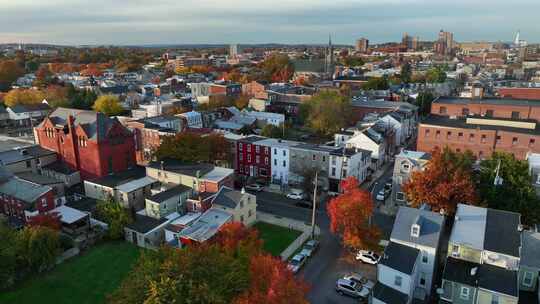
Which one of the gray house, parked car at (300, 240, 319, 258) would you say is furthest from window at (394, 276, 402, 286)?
the gray house

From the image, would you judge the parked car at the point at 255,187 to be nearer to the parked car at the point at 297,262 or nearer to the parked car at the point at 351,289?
the parked car at the point at 297,262

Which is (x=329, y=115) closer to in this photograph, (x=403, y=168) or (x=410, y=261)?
(x=403, y=168)

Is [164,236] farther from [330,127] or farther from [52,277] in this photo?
[330,127]

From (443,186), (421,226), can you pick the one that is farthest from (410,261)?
(443,186)

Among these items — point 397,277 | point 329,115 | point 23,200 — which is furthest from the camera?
point 329,115

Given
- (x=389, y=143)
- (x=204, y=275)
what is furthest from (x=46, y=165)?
(x=389, y=143)

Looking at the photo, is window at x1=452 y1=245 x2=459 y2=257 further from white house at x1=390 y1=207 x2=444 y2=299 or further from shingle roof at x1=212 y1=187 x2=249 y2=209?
shingle roof at x1=212 y1=187 x2=249 y2=209

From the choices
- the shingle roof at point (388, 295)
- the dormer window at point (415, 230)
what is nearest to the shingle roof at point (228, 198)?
the shingle roof at point (388, 295)
